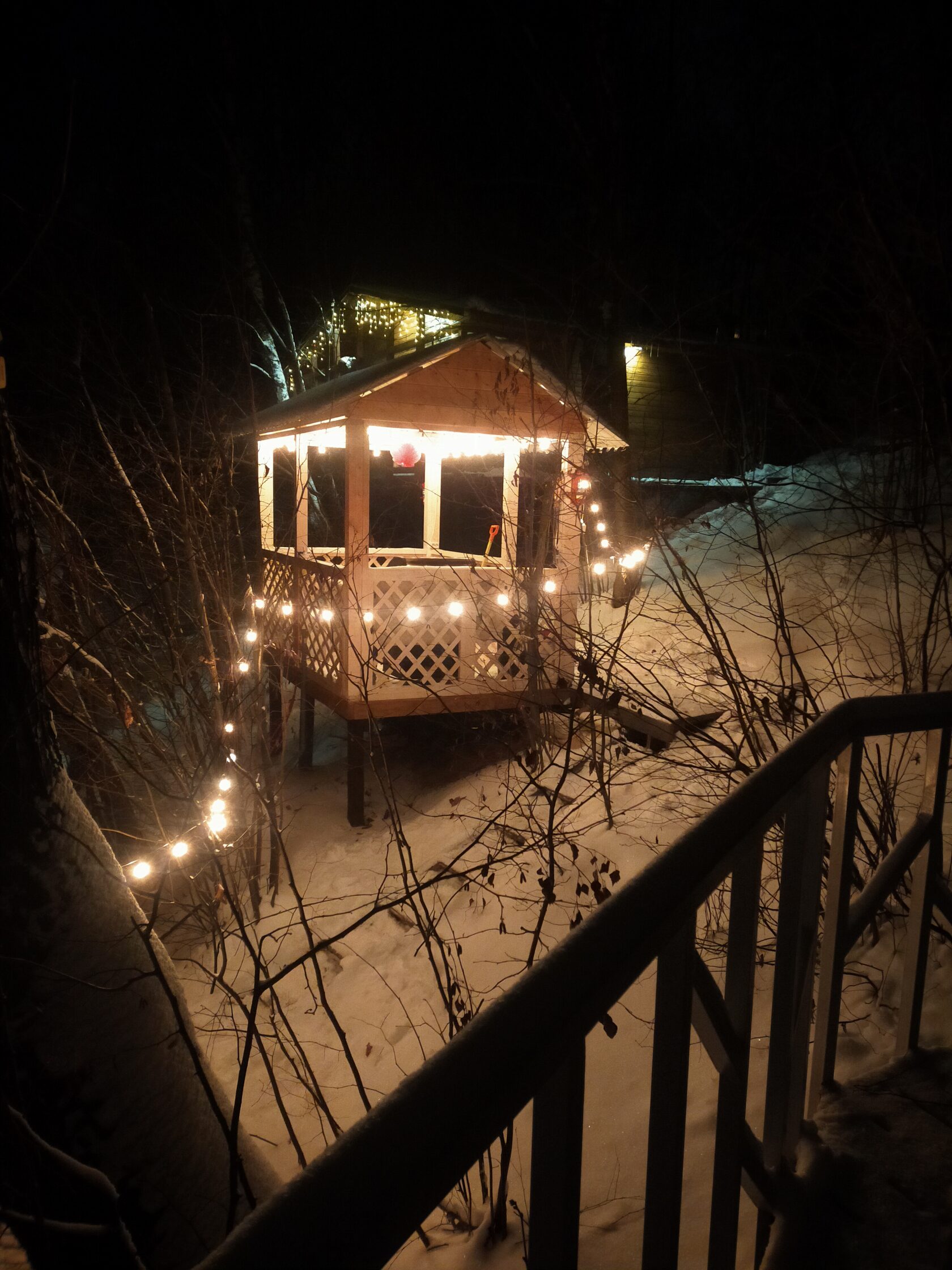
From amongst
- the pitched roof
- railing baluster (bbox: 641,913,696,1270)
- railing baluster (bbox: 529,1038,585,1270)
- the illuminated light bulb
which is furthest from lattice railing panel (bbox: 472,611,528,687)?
railing baluster (bbox: 529,1038,585,1270)

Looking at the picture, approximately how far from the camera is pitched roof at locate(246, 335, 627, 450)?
710 cm

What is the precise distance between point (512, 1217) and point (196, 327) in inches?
609

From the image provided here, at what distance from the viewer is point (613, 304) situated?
10.7 m

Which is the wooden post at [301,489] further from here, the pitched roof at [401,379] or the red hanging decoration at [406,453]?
the red hanging decoration at [406,453]

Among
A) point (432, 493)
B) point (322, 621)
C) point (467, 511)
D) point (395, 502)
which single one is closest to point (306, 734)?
point (322, 621)

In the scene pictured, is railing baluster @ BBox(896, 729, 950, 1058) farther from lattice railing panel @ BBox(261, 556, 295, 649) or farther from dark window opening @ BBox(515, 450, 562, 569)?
lattice railing panel @ BBox(261, 556, 295, 649)

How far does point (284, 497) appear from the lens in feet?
53.0

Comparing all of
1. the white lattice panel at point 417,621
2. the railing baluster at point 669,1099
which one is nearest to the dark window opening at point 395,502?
the white lattice panel at point 417,621

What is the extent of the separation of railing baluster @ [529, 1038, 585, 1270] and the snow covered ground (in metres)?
0.23

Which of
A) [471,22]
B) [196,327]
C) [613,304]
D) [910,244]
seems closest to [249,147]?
[196,327]

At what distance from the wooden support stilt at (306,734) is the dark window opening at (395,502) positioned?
7162 millimetres

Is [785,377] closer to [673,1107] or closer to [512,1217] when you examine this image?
[512,1217]

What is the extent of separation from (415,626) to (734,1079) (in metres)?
6.98

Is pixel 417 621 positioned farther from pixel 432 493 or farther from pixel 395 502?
pixel 395 502
